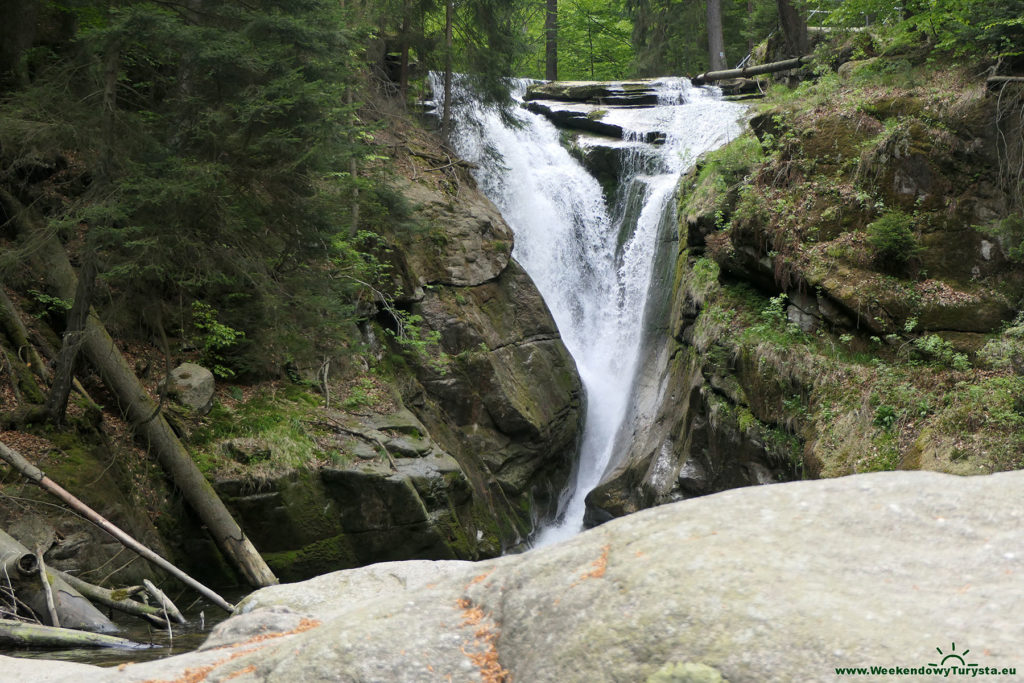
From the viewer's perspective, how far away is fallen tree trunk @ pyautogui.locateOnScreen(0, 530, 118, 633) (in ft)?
22.6

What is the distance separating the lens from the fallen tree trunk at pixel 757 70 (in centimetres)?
2019

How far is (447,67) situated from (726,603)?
16.4 meters

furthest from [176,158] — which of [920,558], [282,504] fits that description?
[920,558]

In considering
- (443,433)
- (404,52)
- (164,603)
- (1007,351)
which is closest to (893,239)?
(1007,351)

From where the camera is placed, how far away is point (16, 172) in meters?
10.2

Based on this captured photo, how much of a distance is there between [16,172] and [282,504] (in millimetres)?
5442

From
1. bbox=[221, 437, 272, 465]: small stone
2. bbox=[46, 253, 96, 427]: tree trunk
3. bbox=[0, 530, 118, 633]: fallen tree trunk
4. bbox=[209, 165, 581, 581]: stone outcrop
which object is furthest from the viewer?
bbox=[209, 165, 581, 581]: stone outcrop

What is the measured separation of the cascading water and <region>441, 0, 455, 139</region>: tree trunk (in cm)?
72

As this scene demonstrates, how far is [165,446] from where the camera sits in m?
9.48

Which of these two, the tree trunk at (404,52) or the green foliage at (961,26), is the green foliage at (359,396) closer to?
the tree trunk at (404,52)

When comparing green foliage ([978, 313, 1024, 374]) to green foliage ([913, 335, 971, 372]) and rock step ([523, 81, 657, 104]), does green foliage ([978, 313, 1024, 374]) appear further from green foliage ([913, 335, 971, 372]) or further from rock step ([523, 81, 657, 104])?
rock step ([523, 81, 657, 104])

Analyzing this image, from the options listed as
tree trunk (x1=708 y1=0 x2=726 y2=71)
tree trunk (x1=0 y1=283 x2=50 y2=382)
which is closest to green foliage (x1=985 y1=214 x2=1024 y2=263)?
tree trunk (x1=0 y1=283 x2=50 y2=382)

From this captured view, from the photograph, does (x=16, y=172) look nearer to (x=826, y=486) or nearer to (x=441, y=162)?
(x=441, y=162)

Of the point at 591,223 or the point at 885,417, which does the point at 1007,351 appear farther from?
the point at 591,223
